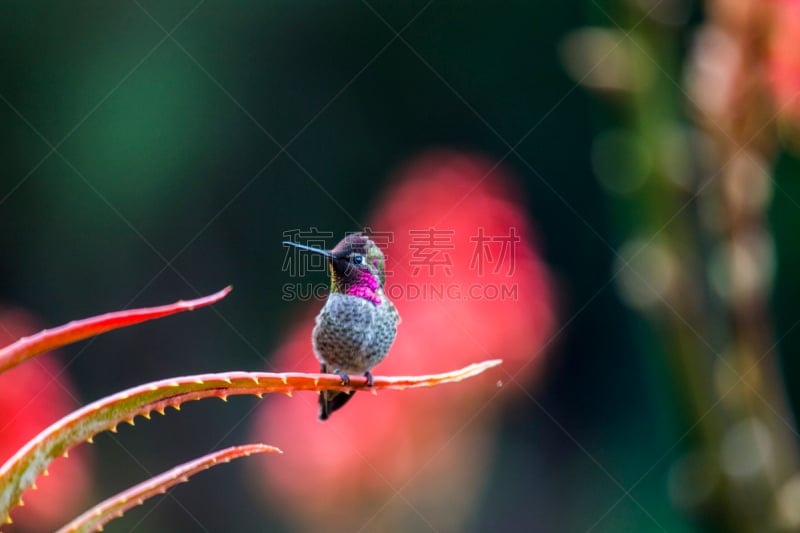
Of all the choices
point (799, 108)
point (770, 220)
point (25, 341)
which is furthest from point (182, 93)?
point (25, 341)

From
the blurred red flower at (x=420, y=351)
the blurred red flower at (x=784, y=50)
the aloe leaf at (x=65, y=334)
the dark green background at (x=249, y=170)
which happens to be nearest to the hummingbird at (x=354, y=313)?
the blurred red flower at (x=420, y=351)

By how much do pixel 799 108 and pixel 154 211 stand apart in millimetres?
4758

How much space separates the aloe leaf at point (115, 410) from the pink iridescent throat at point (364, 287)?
50.7 inches

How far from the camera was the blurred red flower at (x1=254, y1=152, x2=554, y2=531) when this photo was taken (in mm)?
3373

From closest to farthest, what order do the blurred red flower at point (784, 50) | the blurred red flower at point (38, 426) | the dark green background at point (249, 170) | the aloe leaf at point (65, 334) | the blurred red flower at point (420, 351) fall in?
the aloe leaf at point (65, 334)
the blurred red flower at point (784, 50)
the blurred red flower at point (38, 426)
the blurred red flower at point (420, 351)
the dark green background at point (249, 170)

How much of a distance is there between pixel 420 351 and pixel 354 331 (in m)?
1.30

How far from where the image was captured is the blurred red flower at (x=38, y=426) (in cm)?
301

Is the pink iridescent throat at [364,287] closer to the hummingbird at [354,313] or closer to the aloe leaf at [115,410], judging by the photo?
the hummingbird at [354,313]

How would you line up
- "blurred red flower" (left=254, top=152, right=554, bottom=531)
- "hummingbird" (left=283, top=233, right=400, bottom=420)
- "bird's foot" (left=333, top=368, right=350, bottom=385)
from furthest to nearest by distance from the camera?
"blurred red flower" (left=254, top=152, right=554, bottom=531) < "hummingbird" (left=283, top=233, right=400, bottom=420) < "bird's foot" (left=333, top=368, right=350, bottom=385)

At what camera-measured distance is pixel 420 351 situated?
3.41 metres

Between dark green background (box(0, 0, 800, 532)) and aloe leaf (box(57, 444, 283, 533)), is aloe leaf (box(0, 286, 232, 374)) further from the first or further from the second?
dark green background (box(0, 0, 800, 532))

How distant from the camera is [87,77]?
239 inches

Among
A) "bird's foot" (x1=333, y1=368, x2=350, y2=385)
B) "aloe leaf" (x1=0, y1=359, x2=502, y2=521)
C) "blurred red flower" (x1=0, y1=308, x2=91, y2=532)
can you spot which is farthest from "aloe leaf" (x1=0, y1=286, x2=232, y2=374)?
"blurred red flower" (x1=0, y1=308, x2=91, y2=532)

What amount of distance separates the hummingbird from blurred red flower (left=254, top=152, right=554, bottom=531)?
881mm
